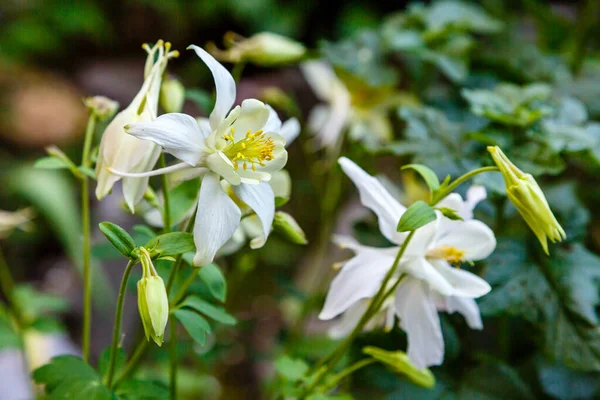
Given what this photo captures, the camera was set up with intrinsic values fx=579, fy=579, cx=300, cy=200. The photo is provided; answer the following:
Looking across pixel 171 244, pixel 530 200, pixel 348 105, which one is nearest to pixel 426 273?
pixel 530 200

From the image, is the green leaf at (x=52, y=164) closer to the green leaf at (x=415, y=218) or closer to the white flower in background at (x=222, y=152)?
the white flower in background at (x=222, y=152)

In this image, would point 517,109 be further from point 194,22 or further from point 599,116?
point 194,22

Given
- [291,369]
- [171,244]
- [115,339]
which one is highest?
[171,244]

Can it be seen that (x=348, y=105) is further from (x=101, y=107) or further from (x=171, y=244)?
(x=171, y=244)

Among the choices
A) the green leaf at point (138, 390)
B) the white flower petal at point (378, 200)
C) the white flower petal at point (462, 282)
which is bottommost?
the green leaf at point (138, 390)

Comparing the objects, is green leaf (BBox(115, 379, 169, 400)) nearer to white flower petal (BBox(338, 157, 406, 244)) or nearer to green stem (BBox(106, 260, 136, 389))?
green stem (BBox(106, 260, 136, 389))

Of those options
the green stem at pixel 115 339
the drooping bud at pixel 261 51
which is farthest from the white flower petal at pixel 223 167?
the drooping bud at pixel 261 51
